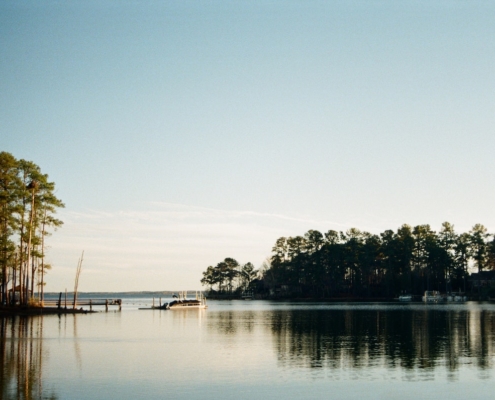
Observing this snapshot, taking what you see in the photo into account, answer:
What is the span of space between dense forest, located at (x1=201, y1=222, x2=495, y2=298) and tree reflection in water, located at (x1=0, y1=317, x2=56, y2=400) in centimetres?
11821

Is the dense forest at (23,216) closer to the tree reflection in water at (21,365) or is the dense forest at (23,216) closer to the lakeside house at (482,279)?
the tree reflection in water at (21,365)

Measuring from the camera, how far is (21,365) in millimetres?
26750

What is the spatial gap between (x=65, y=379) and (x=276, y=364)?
32.3 ft

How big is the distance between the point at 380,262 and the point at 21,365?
134940mm

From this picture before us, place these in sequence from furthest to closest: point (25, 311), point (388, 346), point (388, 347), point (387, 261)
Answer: point (387, 261) → point (25, 311) → point (388, 346) → point (388, 347)

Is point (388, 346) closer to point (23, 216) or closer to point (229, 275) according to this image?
point (23, 216)

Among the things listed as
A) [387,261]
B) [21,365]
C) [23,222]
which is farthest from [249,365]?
[387,261]

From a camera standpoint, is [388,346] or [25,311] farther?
[25,311]

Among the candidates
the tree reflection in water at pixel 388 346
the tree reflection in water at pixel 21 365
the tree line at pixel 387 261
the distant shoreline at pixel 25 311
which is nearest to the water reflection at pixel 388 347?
the tree reflection in water at pixel 388 346

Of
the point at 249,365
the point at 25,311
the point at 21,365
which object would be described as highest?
the point at 21,365

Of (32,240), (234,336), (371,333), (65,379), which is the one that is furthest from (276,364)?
(32,240)

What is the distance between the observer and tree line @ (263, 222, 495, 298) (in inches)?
5773

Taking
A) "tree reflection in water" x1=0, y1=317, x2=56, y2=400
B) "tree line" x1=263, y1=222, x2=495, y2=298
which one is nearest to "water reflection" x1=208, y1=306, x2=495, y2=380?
"tree reflection in water" x1=0, y1=317, x2=56, y2=400

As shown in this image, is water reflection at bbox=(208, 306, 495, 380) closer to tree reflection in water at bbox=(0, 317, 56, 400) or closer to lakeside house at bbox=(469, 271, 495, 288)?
tree reflection in water at bbox=(0, 317, 56, 400)
